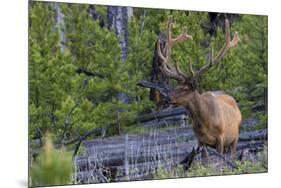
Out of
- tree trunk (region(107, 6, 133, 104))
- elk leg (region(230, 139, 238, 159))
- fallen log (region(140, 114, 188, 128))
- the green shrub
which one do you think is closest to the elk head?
fallen log (region(140, 114, 188, 128))

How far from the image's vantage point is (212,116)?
7.31m

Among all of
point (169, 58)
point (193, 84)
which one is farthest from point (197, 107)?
point (169, 58)

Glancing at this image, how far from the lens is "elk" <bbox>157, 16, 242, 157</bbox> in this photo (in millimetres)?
7066

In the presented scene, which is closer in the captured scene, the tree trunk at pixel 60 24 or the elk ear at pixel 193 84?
the tree trunk at pixel 60 24

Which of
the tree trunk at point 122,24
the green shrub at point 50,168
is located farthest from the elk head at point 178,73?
the green shrub at point 50,168

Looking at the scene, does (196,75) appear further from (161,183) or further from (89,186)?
(89,186)

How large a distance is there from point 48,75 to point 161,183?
1.61m

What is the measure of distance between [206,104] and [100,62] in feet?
4.31

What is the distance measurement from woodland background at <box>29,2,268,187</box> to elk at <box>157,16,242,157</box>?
8 centimetres

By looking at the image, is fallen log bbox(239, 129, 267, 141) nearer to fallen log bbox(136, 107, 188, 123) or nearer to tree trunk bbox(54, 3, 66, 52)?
fallen log bbox(136, 107, 188, 123)

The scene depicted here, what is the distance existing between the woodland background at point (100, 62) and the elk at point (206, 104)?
8 centimetres

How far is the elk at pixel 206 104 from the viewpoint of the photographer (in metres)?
7.07

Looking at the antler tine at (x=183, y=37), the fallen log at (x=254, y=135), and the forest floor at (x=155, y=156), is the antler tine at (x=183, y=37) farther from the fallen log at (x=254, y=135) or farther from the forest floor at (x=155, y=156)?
the fallen log at (x=254, y=135)

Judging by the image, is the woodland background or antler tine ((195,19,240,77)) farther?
antler tine ((195,19,240,77))
